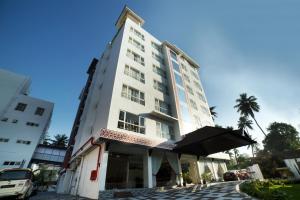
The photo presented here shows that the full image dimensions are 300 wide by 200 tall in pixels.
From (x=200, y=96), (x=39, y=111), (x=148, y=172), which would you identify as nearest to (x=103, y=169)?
(x=148, y=172)

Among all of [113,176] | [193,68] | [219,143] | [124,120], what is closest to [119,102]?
[124,120]

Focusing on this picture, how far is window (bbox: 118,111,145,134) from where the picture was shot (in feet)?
46.5

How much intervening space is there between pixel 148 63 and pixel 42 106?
28094mm

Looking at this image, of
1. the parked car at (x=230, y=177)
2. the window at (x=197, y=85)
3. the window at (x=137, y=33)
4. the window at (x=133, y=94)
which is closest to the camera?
the window at (x=133, y=94)

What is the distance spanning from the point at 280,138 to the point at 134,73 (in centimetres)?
7345

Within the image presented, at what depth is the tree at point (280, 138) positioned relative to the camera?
6052 cm

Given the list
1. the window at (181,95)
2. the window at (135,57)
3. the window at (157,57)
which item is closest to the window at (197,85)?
the window at (181,95)

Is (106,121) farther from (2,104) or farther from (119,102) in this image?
(2,104)

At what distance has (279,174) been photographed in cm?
1867

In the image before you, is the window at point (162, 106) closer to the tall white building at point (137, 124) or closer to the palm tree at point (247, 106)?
the tall white building at point (137, 124)

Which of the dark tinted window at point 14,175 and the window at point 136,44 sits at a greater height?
the window at point 136,44

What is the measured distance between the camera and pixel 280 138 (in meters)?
63.6

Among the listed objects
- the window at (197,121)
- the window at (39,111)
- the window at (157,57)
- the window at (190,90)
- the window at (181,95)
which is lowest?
the window at (197,121)

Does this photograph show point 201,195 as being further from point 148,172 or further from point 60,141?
point 60,141
